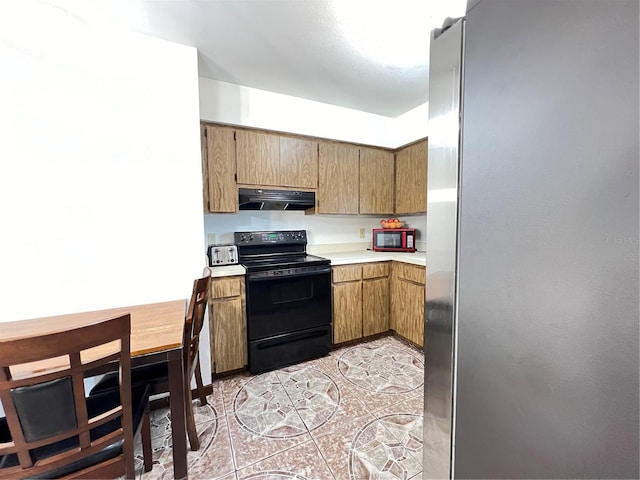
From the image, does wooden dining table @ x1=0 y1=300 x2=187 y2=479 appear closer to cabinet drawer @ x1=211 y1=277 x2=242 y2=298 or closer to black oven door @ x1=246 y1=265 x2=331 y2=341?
A: cabinet drawer @ x1=211 y1=277 x2=242 y2=298

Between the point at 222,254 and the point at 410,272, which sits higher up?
the point at 222,254

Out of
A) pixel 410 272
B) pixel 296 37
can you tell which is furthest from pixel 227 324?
pixel 296 37

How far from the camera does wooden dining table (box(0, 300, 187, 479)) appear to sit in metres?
1.19

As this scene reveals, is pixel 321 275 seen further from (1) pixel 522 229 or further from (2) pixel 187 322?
(1) pixel 522 229

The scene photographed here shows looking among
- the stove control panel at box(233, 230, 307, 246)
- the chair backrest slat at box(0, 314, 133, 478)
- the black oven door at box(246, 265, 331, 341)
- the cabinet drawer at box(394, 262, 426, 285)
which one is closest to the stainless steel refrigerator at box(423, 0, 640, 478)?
the chair backrest slat at box(0, 314, 133, 478)

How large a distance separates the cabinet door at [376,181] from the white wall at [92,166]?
68.9 inches

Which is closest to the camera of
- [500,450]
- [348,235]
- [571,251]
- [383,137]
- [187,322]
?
[571,251]

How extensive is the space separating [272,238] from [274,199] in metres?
0.40

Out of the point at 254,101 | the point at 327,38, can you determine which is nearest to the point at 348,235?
the point at 254,101

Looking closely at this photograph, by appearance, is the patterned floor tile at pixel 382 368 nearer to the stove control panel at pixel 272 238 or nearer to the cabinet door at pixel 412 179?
the stove control panel at pixel 272 238

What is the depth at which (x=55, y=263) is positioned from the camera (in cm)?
164

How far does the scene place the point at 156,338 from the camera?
1283 mm

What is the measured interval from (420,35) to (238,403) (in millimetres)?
2794

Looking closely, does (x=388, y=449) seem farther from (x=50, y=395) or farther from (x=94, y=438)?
(x=50, y=395)
